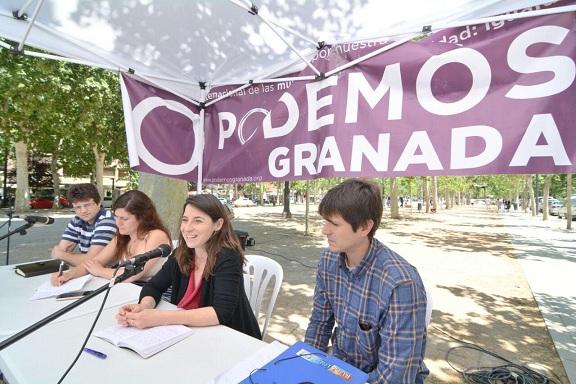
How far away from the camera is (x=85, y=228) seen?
12.6 feet

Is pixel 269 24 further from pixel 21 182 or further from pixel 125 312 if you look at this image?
pixel 21 182

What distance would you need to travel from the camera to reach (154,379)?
1.42m

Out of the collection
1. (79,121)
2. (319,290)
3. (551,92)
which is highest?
(79,121)

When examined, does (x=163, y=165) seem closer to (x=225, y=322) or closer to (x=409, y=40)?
(x=225, y=322)

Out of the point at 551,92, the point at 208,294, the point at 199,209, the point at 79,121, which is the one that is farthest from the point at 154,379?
the point at 79,121

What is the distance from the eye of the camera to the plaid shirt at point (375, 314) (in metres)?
1.54

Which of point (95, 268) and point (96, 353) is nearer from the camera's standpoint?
point (96, 353)

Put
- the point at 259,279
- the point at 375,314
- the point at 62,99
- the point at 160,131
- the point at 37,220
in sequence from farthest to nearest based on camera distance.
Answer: the point at 62,99 → the point at 160,131 → the point at 259,279 → the point at 37,220 → the point at 375,314

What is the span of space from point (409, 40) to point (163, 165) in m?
2.77

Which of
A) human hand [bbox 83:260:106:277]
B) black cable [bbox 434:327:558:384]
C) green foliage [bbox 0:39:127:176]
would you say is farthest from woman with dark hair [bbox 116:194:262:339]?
green foliage [bbox 0:39:127:176]

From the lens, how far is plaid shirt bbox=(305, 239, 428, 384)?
154 cm

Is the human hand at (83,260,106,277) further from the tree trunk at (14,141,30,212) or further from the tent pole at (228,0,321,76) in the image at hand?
the tree trunk at (14,141,30,212)

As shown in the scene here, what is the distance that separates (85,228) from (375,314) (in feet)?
11.4

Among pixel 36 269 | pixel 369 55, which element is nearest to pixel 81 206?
pixel 36 269
